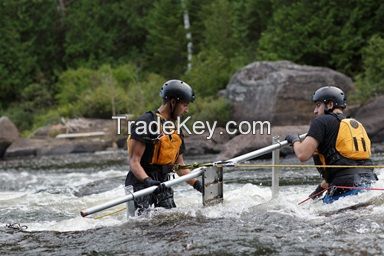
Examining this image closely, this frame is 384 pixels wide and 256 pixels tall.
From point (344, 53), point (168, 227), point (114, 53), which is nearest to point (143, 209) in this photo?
point (168, 227)

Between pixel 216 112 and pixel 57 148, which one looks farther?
pixel 57 148

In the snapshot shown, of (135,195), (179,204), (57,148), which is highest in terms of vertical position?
(135,195)

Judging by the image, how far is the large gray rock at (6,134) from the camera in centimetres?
3072

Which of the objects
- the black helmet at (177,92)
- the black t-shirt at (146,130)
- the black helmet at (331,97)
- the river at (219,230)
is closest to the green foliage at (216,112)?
the river at (219,230)

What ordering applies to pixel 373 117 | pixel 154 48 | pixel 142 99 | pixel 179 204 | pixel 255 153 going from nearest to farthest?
pixel 255 153 → pixel 179 204 → pixel 373 117 → pixel 142 99 → pixel 154 48

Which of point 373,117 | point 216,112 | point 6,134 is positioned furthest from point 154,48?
point 373,117

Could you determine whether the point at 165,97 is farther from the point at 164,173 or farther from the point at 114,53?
the point at 114,53

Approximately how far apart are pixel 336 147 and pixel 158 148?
81.7 inches

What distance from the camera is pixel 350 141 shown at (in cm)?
823

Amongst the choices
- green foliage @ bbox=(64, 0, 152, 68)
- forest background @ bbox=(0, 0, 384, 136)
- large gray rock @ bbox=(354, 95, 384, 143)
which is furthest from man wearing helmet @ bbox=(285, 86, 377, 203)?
green foliage @ bbox=(64, 0, 152, 68)

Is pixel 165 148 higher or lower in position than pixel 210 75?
lower

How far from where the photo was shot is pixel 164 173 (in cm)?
838

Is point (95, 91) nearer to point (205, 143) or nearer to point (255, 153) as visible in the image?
point (205, 143)

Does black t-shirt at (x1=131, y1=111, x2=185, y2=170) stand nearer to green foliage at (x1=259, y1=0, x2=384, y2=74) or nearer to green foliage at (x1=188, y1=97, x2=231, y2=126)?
green foliage at (x1=188, y1=97, x2=231, y2=126)
